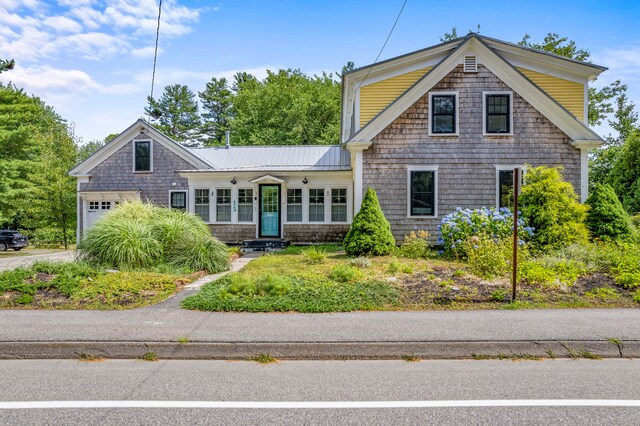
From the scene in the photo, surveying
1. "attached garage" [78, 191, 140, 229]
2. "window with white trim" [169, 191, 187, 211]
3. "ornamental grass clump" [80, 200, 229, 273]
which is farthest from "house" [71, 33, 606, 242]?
"attached garage" [78, 191, 140, 229]

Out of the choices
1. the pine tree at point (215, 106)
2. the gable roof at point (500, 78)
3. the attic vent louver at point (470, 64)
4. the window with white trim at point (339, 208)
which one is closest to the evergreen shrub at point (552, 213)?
the gable roof at point (500, 78)

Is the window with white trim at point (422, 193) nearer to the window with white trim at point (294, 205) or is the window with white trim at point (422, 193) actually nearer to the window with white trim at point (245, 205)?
the window with white trim at point (294, 205)

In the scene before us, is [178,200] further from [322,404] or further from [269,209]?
[322,404]

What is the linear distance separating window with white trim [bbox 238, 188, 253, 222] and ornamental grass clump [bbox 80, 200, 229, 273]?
5886 mm

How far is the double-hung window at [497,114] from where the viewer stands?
13562 millimetres

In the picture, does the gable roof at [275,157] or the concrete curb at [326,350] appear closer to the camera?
the concrete curb at [326,350]

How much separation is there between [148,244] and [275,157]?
10.6 meters

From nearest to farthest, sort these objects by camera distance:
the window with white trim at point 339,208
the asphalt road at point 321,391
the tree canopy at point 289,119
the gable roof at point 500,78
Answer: the asphalt road at point 321,391, the gable roof at point 500,78, the window with white trim at point 339,208, the tree canopy at point 289,119

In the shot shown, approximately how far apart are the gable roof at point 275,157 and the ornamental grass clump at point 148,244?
24.1 ft

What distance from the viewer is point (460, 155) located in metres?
13.7

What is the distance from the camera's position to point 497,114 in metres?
13.6

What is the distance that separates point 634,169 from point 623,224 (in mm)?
10166

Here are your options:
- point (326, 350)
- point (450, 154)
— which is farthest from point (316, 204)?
point (326, 350)

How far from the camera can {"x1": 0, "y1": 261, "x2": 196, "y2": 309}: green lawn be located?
6945 mm
